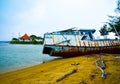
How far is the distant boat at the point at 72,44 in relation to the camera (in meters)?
19.8

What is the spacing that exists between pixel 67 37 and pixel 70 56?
225cm

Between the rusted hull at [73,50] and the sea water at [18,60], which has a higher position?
the rusted hull at [73,50]

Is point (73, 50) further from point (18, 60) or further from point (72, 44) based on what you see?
point (18, 60)

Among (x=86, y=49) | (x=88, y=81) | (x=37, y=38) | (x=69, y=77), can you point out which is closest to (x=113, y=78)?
(x=88, y=81)

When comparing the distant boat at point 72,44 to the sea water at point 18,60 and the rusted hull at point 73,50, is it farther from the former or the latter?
the sea water at point 18,60

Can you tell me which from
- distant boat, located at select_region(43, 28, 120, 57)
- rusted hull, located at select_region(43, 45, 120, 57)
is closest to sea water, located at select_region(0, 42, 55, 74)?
rusted hull, located at select_region(43, 45, 120, 57)

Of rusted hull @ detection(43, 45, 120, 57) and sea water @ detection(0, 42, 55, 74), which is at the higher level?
rusted hull @ detection(43, 45, 120, 57)

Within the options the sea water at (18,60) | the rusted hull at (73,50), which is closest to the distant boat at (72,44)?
the rusted hull at (73,50)

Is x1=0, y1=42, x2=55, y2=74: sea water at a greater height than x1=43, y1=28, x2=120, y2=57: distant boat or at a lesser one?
lesser

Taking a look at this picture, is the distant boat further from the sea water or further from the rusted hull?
the sea water

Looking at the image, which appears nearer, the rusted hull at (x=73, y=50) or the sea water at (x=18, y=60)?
the sea water at (x=18, y=60)

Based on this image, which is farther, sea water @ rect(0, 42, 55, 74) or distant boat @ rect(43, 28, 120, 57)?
distant boat @ rect(43, 28, 120, 57)

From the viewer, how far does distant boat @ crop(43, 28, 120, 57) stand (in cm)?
1978

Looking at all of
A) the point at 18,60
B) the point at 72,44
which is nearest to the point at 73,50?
the point at 72,44
